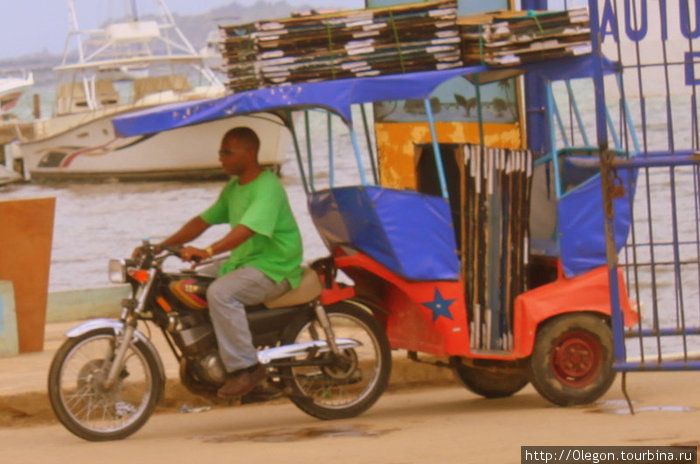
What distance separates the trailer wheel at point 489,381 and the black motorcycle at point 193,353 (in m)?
0.93

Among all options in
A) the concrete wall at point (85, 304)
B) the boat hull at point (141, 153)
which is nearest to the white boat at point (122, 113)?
the boat hull at point (141, 153)

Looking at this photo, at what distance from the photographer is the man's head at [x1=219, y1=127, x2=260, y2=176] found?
23.9ft

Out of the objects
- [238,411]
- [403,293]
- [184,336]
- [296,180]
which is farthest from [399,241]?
[296,180]

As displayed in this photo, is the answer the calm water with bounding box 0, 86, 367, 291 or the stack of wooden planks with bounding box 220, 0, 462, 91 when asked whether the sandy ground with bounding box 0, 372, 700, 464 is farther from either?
the calm water with bounding box 0, 86, 367, 291

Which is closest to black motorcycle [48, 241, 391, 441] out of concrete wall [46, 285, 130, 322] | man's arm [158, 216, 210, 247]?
man's arm [158, 216, 210, 247]

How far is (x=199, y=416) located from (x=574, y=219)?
2560 millimetres

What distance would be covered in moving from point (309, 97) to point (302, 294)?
41.4 inches

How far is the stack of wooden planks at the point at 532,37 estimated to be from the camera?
24.2 ft

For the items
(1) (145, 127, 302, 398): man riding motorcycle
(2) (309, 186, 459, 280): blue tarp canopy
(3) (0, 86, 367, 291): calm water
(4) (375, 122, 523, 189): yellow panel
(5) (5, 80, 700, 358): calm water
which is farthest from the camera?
(3) (0, 86, 367, 291): calm water

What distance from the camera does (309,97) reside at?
721cm

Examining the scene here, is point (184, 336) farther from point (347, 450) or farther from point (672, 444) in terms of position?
point (672, 444)

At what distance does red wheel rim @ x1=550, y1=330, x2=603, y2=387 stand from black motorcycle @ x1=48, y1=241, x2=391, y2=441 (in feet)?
3.16

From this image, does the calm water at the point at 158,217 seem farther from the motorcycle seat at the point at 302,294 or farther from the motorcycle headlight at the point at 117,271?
the motorcycle headlight at the point at 117,271

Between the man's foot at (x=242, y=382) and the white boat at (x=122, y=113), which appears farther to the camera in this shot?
the white boat at (x=122, y=113)
